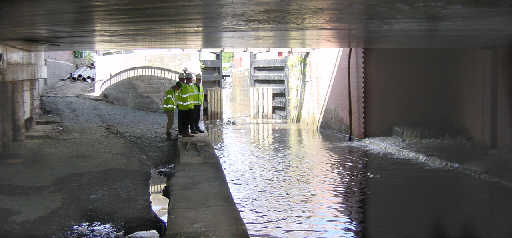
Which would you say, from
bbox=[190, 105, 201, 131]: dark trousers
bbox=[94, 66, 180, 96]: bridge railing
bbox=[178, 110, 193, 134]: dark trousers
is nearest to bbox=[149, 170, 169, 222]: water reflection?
bbox=[178, 110, 193, 134]: dark trousers

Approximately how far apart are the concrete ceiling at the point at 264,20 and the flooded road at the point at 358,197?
2389 millimetres

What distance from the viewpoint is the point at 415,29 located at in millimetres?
8250

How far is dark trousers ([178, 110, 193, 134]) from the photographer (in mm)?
12614

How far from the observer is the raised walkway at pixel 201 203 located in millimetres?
5351

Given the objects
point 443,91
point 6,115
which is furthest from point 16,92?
point 443,91

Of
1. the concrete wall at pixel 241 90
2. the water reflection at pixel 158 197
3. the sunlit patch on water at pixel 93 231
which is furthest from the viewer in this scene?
the concrete wall at pixel 241 90

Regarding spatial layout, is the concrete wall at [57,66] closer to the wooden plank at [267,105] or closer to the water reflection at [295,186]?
the wooden plank at [267,105]

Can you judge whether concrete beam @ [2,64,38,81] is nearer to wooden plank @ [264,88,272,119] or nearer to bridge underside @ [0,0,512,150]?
bridge underside @ [0,0,512,150]

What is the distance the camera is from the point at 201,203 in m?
6.52

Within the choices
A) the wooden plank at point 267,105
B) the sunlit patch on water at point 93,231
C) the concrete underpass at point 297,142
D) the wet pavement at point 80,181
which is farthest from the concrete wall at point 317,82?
the sunlit patch on water at point 93,231

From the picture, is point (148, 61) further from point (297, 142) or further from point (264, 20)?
point (264, 20)

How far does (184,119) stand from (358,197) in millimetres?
5790

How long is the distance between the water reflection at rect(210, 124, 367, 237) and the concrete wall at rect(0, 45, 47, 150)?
4.67 meters

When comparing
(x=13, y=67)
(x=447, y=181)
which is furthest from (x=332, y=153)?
(x=13, y=67)
